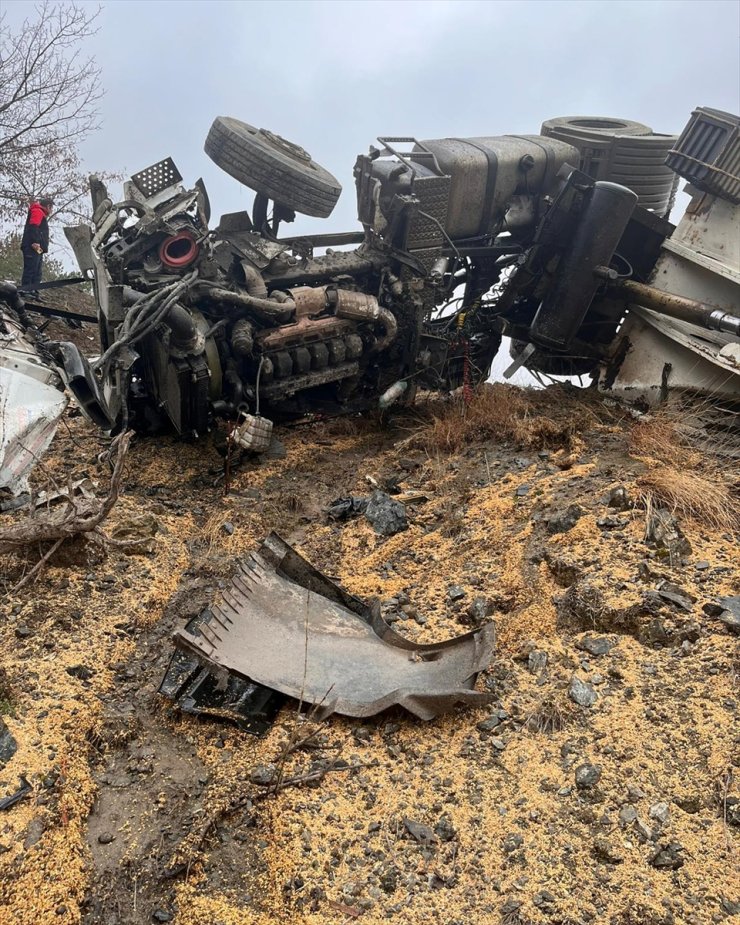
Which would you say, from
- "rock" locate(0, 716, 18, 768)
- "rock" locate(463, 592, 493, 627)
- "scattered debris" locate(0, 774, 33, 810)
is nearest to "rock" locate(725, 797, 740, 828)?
"rock" locate(463, 592, 493, 627)

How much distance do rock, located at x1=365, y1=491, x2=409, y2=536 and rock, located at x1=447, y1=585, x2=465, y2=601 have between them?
90 centimetres

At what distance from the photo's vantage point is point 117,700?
11.0 feet

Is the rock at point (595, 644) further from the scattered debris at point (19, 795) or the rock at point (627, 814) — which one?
the scattered debris at point (19, 795)

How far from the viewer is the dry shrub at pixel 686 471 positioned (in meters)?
4.20

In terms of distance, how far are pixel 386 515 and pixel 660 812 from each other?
106 inches

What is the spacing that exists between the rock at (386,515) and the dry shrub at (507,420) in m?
1.09

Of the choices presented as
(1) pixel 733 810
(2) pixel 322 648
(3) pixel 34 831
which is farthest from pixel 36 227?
(1) pixel 733 810

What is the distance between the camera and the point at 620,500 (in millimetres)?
4391

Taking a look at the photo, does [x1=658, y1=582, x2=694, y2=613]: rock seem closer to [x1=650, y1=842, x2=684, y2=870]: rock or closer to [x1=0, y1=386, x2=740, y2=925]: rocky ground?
[x1=0, y1=386, x2=740, y2=925]: rocky ground

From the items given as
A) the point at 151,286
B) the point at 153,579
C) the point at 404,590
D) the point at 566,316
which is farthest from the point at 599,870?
the point at 566,316

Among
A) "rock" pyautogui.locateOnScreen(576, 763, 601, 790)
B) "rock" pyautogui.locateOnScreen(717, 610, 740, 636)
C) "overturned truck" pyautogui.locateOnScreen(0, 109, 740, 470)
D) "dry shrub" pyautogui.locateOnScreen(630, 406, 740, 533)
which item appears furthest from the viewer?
"overturned truck" pyautogui.locateOnScreen(0, 109, 740, 470)

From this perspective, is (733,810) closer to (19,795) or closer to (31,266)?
(19,795)

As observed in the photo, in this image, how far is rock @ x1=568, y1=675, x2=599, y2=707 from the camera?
126 inches

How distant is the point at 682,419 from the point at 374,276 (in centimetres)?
299
